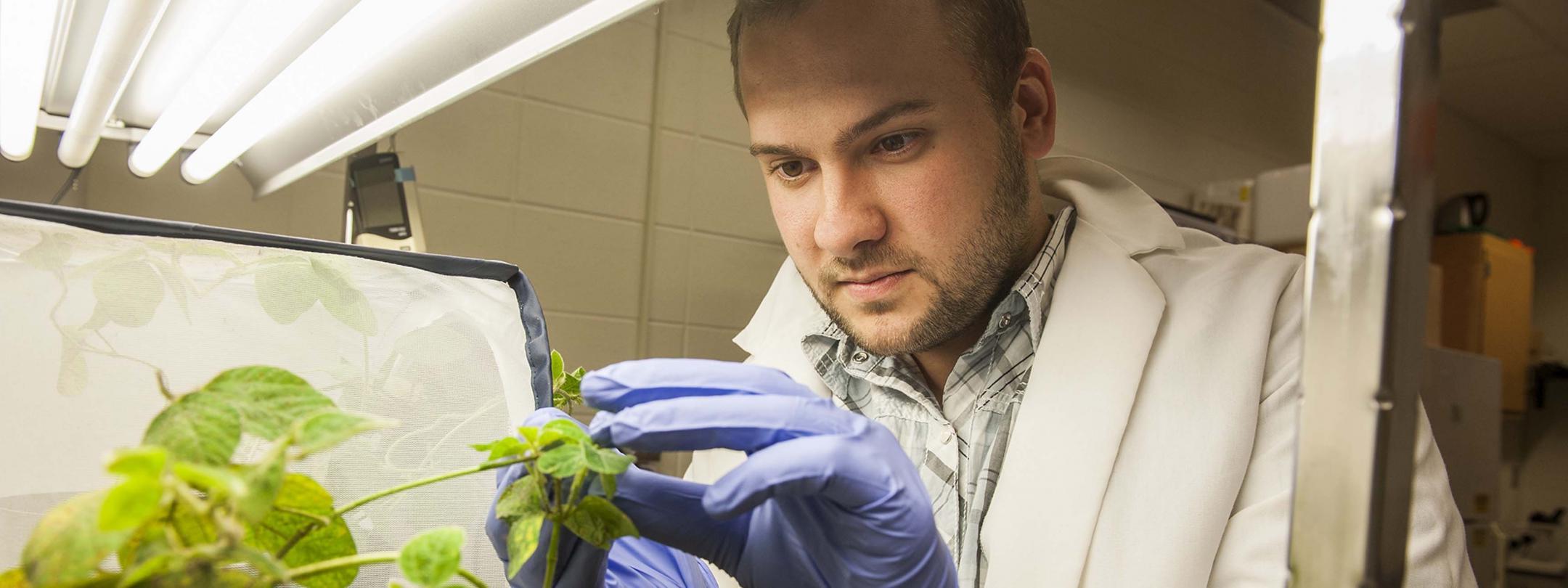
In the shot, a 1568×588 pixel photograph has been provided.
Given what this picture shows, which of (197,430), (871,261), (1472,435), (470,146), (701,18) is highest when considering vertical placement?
(701,18)

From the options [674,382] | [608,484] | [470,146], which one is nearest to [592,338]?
[470,146]

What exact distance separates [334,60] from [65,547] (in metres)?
0.43

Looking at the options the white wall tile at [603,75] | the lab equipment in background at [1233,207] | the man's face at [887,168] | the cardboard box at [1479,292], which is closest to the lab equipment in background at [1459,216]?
the cardboard box at [1479,292]

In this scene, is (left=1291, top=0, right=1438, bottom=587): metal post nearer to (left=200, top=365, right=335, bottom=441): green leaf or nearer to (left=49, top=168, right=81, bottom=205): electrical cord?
(left=200, top=365, right=335, bottom=441): green leaf

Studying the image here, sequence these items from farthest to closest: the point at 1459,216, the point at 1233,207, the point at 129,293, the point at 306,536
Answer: the point at 1459,216 < the point at 1233,207 < the point at 129,293 < the point at 306,536

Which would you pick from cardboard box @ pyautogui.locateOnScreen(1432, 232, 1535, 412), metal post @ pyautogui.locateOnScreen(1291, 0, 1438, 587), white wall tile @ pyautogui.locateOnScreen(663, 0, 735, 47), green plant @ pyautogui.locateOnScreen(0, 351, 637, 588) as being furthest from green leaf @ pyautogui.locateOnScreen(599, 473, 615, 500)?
cardboard box @ pyautogui.locateOnScreen(1432, 232, 1535, 412)

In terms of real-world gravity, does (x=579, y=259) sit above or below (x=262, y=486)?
above

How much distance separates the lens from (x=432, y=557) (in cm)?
27

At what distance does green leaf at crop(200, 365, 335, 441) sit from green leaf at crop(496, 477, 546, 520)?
97 mm

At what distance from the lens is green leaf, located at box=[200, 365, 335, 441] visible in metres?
0.27

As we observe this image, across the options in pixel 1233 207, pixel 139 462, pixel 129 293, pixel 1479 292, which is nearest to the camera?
pixel 139 462

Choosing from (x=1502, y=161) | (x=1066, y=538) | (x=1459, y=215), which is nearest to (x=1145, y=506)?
(x=1066, y=538)

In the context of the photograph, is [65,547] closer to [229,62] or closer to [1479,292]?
[229,62]

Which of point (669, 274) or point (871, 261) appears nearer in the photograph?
point (871, 261)
